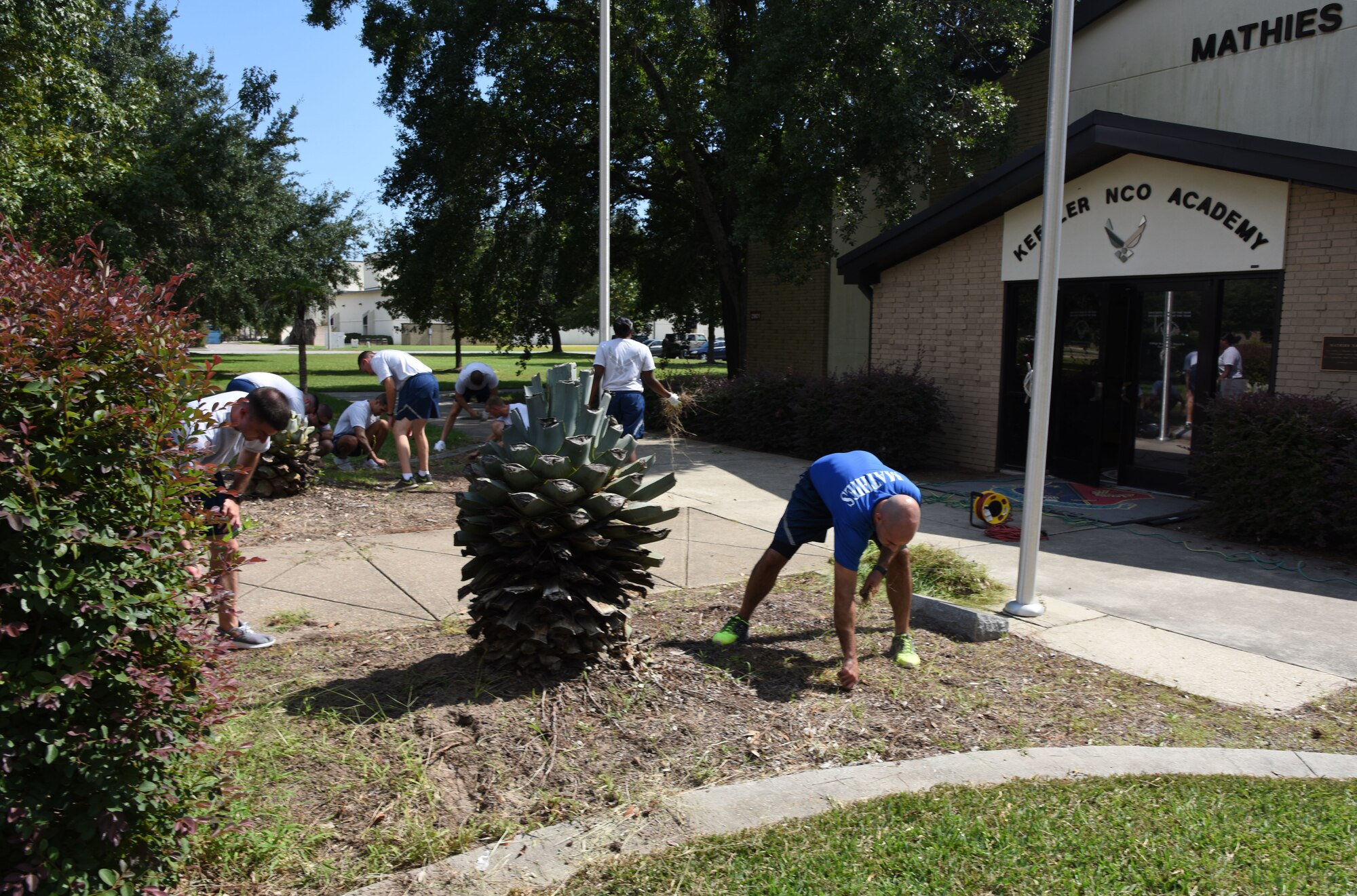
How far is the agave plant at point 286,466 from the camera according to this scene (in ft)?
30.6

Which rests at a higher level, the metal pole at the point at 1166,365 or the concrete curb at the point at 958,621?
the metal pole at the point at 1166,365

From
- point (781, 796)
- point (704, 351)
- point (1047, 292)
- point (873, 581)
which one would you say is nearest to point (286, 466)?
point (873, 581)

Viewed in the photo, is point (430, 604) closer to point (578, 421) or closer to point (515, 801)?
point (578, 421)

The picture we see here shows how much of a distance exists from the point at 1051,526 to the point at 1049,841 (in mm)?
6155

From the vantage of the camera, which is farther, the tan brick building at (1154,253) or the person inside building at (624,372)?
the person inside building at (624,372)

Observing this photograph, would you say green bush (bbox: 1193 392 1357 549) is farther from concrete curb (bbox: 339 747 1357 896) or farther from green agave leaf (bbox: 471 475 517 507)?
green agave leaf (bbox: 471 475 517 507)

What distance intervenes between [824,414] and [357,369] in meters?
30.1

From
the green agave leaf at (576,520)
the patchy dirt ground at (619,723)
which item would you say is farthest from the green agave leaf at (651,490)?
the patchy dirt ground at (619,723)

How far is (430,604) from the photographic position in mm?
6355

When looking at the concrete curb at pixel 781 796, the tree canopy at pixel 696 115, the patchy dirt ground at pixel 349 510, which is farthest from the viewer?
the tree canopy at pixel 696 115

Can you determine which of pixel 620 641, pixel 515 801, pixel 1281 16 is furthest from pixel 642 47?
pixel 515 801

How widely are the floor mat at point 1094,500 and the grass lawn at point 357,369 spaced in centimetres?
890

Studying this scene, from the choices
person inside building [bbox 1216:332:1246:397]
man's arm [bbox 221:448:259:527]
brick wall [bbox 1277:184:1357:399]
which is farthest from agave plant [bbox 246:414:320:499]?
brick wall [bbox 1277:184:1357:399]

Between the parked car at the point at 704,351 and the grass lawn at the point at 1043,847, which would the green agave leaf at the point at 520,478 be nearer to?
the grass lawn at the point at 1043,847
